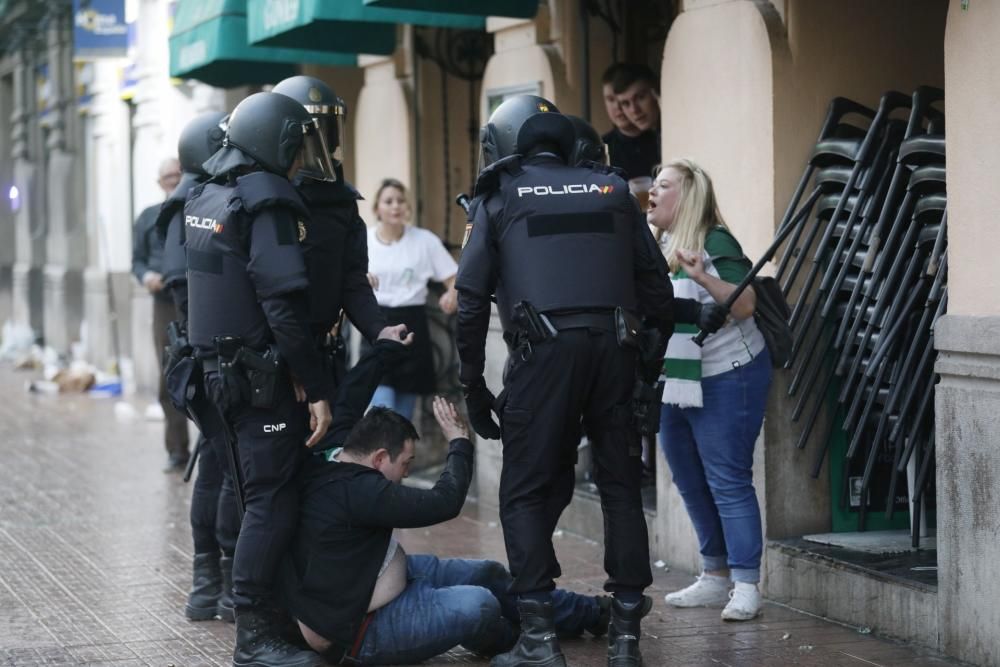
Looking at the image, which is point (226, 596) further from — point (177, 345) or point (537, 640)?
point (537, 640)

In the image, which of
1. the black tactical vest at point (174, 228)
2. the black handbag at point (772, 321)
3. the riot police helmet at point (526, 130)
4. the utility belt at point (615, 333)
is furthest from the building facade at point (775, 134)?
the black tactical vest at point (174, 228)

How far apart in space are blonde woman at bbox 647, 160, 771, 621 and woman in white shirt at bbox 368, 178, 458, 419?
111 inches

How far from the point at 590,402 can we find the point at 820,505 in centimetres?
187

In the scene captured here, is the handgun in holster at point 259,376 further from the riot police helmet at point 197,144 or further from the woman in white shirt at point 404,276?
the woman in white shirt at point 404,276

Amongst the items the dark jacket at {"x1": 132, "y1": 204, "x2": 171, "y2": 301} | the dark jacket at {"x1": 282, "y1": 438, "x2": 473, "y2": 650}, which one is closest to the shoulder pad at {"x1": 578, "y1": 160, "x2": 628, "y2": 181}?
the dark jacket at {"x1": 282, "y1": 438, "x2": 473, "y2": 650}

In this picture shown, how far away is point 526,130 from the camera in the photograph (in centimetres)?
561

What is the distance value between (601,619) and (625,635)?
0.52m

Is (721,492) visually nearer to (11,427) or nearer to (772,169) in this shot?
(772,169)

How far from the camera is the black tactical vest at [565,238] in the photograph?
5.43 m

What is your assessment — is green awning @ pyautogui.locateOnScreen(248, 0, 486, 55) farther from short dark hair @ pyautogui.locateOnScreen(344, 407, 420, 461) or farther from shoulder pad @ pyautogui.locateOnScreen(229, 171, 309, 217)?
short dark hair @ pyautogui.locateOnScreen(344, 407, 420, 461)

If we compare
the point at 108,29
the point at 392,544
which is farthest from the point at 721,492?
the point at 108,29

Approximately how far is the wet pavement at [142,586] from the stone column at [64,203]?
411 inches

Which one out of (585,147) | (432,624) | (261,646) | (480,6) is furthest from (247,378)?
(480,6)

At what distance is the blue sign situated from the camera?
1750 centimetres
